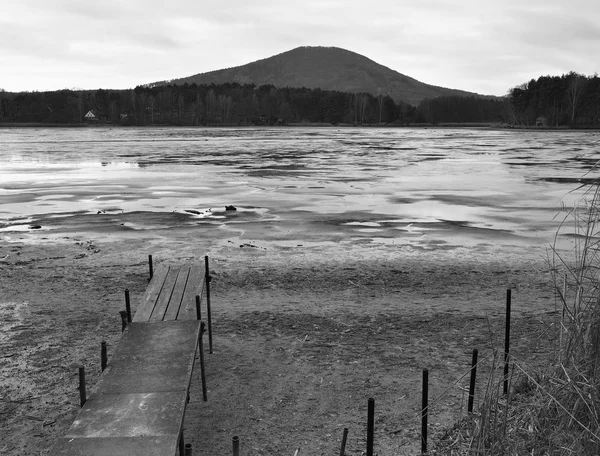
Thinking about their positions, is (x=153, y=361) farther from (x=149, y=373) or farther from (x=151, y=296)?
(x=151, y=296)

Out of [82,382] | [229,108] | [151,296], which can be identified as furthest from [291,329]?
[229,108]

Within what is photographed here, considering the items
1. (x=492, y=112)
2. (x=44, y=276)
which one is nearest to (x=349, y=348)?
(x=44, y=276)

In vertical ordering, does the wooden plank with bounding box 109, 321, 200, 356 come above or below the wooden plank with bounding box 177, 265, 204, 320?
below

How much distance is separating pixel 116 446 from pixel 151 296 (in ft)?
9.13

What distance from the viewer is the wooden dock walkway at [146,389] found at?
3637 millimetres

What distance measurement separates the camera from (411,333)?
281 inches

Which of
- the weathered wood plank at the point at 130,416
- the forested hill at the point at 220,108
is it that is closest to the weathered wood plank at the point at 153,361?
the weathered wood plank at the point at 130,416

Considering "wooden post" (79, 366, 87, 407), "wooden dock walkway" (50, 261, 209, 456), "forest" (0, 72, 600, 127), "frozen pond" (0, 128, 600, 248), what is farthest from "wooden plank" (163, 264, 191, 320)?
"forest" (0, 72, 600, 127)

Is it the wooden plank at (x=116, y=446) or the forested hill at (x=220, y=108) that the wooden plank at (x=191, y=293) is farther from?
the forested hill at (x=220, y=108)

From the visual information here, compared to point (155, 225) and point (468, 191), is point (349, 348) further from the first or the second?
point (468, 191)

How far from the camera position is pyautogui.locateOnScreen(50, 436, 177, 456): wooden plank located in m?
3.53

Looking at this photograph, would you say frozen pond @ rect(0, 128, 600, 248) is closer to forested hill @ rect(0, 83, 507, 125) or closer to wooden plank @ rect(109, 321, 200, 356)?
wooden plank @ rect(109, 321, 200, 356)

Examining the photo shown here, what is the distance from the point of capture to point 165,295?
20.6ft

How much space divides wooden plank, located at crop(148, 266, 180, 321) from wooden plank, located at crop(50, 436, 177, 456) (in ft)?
6.88
